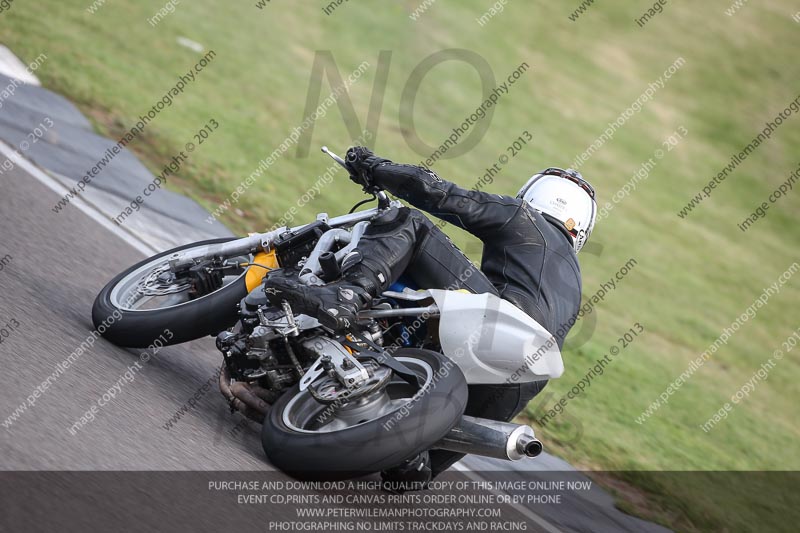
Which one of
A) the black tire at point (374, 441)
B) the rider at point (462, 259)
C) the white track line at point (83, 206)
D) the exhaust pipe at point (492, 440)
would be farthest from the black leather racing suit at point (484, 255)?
the white track line at point (83, 206)

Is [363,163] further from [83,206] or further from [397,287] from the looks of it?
[83,206]

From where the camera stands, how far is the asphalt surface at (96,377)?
13.1 ft

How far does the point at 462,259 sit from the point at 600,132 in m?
12.1

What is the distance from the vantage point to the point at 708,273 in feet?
43.6

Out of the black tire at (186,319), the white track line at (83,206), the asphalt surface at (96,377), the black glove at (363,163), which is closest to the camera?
the asphalt surface at (96,377)

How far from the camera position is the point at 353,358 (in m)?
4.46

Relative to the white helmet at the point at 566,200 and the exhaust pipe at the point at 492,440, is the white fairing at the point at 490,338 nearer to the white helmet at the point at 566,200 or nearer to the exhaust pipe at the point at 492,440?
the exhaust pipe at the point at 492,440

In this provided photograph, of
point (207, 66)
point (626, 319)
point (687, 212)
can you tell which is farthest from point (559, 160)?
point (207, 66)

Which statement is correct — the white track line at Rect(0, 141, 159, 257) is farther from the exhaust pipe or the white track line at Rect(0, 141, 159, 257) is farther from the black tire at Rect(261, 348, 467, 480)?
the exhaust pipe

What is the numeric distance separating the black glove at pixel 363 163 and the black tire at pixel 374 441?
1190mm

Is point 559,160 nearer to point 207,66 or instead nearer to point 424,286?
point 207,66

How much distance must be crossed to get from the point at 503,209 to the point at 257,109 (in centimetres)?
758

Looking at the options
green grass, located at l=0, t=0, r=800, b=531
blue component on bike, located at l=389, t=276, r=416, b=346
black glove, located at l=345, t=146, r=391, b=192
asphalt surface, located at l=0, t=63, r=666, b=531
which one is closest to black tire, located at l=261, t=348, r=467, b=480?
asphalt surface, located at l=0, t=63, r=666, b=531

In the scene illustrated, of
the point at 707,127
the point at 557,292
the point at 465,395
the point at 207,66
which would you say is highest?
the point at 707,127
